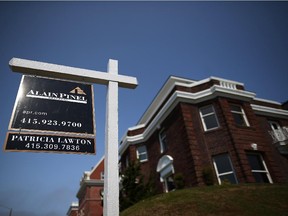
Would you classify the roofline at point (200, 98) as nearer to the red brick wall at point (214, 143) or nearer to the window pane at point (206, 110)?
the red brick wall at point (214, 143)

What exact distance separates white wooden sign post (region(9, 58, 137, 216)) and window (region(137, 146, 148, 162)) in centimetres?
1688

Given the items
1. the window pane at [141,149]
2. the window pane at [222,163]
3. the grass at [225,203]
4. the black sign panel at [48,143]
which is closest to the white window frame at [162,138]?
the window pane at [141,149]

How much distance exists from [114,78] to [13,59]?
1705mm

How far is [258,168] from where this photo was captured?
1359 cm

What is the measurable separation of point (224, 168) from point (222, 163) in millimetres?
337

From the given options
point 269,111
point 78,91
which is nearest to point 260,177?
point 269,111

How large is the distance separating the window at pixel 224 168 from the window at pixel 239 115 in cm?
313

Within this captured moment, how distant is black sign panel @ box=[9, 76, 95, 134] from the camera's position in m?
3.31

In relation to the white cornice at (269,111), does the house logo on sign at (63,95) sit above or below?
below

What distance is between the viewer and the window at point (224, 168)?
12.6m

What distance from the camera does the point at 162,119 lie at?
57.4 ft

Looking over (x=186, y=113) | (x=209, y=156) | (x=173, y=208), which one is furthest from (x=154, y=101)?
(x=173, y=208)

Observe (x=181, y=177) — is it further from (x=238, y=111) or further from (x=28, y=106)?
(x=28, y=106)

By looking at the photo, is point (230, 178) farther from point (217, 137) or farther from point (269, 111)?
point (269, 111)
